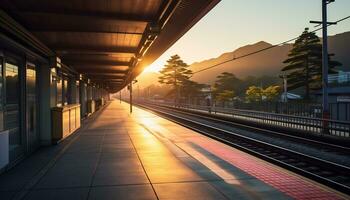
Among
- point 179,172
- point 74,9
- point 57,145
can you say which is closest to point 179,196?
point 179,172

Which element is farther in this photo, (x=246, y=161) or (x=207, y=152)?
(x=207, y=152)

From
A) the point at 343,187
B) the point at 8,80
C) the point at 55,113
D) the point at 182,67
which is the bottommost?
the point at 343,187

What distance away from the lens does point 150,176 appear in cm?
806

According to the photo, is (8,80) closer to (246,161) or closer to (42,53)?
(42,53)

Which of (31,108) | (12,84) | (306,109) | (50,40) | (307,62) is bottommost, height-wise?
(306,109)

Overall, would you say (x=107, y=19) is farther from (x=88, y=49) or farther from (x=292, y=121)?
(x=292, y=121)

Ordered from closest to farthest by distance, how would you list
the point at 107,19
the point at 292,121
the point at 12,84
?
1. the point at 107,19
2. the point at 12,84
3. the point at 292,121

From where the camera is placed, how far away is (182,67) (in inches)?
3720

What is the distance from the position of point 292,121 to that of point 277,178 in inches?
641

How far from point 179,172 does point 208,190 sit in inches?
66.2

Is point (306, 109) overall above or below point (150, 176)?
above

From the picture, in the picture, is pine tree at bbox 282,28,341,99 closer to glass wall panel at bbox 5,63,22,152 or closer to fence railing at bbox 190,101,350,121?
fence railing at bbox 190,101,350,121

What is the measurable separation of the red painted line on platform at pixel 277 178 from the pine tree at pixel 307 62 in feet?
155

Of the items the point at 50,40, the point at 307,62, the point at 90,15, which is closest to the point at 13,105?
the point at 90,15
